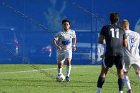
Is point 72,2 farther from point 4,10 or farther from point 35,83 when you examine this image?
point 35,83

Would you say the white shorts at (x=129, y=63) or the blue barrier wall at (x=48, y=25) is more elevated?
the blue barrier wall at (x=48, y=25)

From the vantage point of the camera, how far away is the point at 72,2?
32.7 meters

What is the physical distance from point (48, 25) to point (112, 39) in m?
19.2

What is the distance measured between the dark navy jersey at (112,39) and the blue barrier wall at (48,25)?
18.2 meters

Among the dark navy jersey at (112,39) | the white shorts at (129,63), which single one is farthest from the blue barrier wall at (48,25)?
the dark navy jersey at (112,39)

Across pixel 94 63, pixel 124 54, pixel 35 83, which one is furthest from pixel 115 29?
pixel 94 63

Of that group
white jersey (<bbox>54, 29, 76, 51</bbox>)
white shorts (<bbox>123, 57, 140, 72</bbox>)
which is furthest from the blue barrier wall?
white shorts (<bbox>123, 57, 140, 72</bbox>)

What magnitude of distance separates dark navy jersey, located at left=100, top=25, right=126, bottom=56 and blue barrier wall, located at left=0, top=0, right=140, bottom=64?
1824cm

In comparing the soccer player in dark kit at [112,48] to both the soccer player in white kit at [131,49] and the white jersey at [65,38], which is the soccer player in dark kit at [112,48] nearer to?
the soccer player in white kit at [131,49]

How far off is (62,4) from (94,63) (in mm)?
3779

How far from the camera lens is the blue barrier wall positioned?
31750 millimetres

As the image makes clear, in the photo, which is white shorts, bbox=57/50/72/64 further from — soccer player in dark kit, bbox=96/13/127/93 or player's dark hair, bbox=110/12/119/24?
player's dark hair, bbox=110/12/119/24

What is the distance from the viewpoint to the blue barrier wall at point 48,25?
31.8 meters

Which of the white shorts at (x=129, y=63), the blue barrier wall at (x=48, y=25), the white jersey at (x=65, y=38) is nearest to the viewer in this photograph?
the white shorts at (x=129, y=63)
